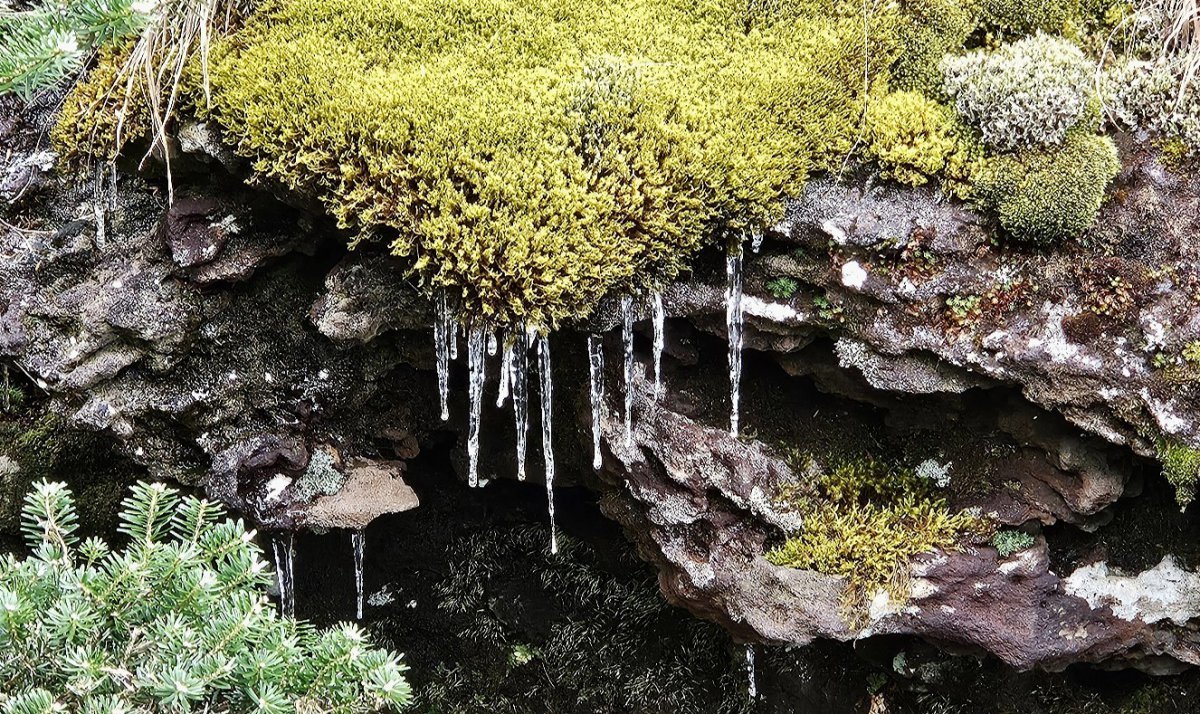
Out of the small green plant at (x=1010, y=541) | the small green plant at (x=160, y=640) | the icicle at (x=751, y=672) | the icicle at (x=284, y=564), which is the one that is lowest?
the icicle at (x=751, y=672)

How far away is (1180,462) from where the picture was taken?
4.27m

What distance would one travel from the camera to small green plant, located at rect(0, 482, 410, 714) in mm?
2703

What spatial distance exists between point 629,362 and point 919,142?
1.90 m

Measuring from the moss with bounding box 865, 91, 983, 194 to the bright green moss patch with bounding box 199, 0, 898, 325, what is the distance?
0.15 meters

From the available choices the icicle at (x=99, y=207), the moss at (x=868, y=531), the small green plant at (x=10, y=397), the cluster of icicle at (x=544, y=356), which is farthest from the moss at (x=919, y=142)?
the small green plant at (x=10, y=397)

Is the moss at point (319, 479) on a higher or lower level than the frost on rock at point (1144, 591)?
higher

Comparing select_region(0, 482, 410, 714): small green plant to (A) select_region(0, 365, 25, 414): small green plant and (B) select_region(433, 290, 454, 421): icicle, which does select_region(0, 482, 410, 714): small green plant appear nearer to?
(B) select_region(433, 290, 454, 421): icicle

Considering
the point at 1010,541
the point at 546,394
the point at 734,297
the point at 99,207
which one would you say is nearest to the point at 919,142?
the point at 734,297

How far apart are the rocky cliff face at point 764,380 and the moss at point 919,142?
145 millimetres

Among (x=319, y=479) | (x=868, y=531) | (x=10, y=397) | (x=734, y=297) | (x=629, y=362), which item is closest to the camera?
(x=734, y=297)

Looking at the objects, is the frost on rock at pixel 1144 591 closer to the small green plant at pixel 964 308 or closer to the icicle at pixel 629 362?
the small green plant at pixel 964 308

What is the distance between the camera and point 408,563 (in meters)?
7.15

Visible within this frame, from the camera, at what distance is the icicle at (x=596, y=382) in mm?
4863

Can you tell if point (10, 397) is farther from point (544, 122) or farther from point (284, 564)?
point (544, 122)
